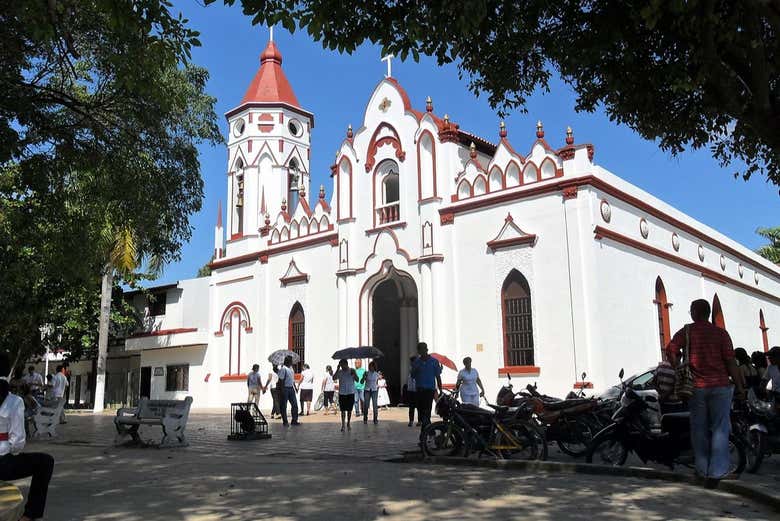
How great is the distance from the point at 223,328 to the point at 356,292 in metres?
7.67

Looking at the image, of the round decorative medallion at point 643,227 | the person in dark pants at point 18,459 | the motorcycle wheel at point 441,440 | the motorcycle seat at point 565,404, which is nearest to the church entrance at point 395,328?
the round decorative medallion at point 643,227

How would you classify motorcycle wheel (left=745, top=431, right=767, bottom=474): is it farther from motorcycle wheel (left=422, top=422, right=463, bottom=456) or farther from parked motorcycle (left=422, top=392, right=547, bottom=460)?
motorcycle wheel (left=422, top=422, right=463, bottom=456)

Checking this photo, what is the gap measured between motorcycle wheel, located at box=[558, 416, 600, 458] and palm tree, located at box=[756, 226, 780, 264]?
4350 cm

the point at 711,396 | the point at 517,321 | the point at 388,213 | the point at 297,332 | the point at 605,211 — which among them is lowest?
the point at 711,396

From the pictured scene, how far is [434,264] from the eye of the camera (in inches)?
846

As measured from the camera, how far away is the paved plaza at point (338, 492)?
5.96 m

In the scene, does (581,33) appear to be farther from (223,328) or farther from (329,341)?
(223,328)

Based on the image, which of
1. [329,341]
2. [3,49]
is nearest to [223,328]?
[329,341]

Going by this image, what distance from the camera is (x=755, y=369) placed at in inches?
460

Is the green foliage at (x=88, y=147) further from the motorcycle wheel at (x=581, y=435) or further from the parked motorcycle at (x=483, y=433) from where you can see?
the motorcycle wheel at (x=581, y=435)

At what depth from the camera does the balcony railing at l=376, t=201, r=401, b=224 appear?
77.0 ft

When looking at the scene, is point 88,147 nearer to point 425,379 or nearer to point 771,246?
point 425,379

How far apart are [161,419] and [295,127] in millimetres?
19902

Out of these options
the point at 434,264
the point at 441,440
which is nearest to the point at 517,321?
the point at 434,264
